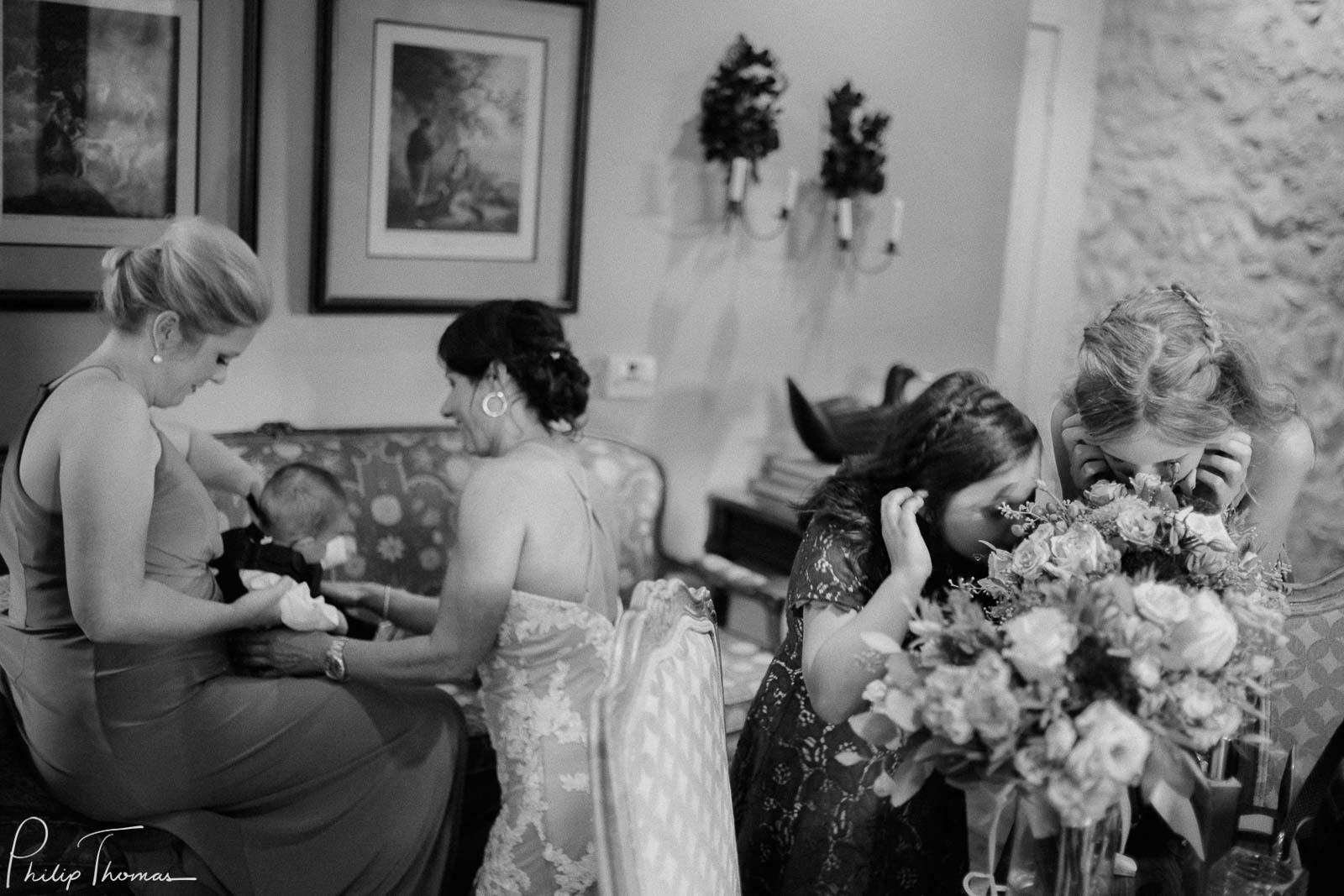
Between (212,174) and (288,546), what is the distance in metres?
0.99

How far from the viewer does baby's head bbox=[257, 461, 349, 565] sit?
2508mm

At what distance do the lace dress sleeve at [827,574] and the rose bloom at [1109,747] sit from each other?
59 centimetres

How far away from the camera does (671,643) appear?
1652mm

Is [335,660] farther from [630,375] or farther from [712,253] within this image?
[712,253]

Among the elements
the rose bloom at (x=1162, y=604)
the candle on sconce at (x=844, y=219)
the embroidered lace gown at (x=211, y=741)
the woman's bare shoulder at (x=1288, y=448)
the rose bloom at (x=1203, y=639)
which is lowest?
the embroidered lace gown at (x=211, y=741)

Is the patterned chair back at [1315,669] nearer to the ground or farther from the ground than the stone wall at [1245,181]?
nearer to the ground

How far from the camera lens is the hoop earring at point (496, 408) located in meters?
2.31

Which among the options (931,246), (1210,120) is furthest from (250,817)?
(1210,120)

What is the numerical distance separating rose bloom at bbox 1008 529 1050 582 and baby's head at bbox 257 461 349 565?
147cm

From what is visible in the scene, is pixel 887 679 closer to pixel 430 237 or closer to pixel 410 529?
pixel 410 529

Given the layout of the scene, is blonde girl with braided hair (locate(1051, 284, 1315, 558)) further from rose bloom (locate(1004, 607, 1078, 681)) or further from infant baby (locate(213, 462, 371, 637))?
infant baby (locate(213, 462, 371, 637))

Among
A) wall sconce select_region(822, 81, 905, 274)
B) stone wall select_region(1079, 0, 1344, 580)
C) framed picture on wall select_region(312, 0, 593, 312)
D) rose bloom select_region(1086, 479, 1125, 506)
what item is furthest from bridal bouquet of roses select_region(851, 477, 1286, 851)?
stone wall select_region(1079, 0, 1344, 580)

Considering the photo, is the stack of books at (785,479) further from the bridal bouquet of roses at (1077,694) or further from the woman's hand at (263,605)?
the bridal bouquet of roses at (1077,694)

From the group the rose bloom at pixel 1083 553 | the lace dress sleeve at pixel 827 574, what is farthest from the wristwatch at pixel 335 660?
the rose bloom at pixel 1083 553
